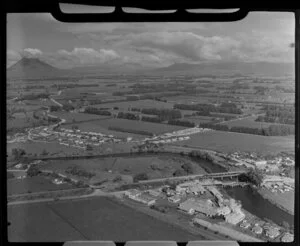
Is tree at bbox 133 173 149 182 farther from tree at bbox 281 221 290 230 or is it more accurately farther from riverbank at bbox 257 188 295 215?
tree at bbox 281 221 290 230

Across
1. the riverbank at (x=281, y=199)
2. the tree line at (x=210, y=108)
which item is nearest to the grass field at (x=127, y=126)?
the tree line at (x=210, y=108)

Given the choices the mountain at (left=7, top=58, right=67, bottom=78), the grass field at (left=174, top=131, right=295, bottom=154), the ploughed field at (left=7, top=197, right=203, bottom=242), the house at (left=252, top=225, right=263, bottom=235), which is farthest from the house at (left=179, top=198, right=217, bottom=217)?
the mountain at (left=7, top=58, right=67, bottom=78)

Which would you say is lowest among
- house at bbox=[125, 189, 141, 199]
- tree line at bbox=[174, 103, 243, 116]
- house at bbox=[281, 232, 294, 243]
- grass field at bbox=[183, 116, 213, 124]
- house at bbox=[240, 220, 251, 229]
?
house at bbox=[281, 232, 294, 243]

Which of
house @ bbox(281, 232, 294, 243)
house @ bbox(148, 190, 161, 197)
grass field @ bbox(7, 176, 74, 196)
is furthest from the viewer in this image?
house @ bbox(148, 190, 161, 197)

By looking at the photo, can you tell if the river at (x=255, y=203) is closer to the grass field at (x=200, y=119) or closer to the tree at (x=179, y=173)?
the tree at (x=179, y=173)

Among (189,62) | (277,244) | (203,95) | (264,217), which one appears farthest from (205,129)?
(277,244)

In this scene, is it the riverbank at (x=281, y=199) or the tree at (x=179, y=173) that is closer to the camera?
the riverbank at (x=281, y=199)

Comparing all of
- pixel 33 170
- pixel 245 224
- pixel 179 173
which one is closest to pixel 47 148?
pixel 33 170
